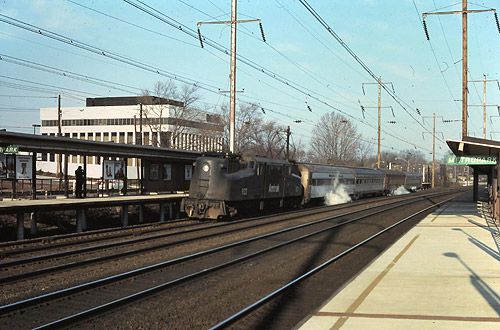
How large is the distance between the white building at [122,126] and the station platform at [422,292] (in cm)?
6199

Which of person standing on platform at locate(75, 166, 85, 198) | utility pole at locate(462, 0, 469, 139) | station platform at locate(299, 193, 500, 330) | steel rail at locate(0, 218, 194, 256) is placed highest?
utility pole at locate(462, 0, 469, 139)

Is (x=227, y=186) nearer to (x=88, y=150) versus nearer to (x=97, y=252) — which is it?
(x=88, y=150)

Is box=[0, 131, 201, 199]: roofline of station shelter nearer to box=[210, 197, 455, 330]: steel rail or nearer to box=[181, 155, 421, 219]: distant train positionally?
box=[181, 155, 421, 219]: distant train

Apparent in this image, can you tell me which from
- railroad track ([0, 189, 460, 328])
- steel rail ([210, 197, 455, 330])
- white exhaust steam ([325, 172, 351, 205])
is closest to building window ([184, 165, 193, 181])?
white exhaust steam ([325, 172, 351, 205])

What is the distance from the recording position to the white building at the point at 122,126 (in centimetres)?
8031

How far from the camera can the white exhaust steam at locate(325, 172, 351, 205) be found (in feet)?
133

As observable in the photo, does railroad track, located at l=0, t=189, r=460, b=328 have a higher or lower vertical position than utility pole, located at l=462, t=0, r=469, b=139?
lower

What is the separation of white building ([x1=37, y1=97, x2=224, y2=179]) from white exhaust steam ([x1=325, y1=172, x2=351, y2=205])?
113 ft

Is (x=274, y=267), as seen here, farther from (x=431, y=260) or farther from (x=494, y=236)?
(x=494, y=236)

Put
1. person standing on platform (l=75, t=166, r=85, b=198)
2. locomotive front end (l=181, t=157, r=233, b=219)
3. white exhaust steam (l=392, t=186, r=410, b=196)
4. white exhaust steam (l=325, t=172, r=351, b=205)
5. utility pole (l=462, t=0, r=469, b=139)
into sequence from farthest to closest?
white exhaust steam (l=392, t=186, r=410, b=196), white exhaust steam (l=325, t=172, r=351, b=205), person standing on platform (l=75, t=166, r=85, b=198), utility pole (l=462, t=0, r=469, b=139), locomotive front end (l=181, t=157, r=233, b=219)

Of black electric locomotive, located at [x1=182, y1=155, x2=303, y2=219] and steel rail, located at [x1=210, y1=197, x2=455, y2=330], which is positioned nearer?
steel rail, located at [x1=210, y1=197, x2=455, y2=330]

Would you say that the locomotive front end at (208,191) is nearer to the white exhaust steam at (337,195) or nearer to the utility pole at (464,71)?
the utility pole at (464,71)

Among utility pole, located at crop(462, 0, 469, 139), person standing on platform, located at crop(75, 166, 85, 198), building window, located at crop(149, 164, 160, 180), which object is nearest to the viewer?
utility pole, located at crop(462, 0, 469, 139)

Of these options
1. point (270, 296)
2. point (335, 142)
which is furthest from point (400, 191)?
point (270, 296)
